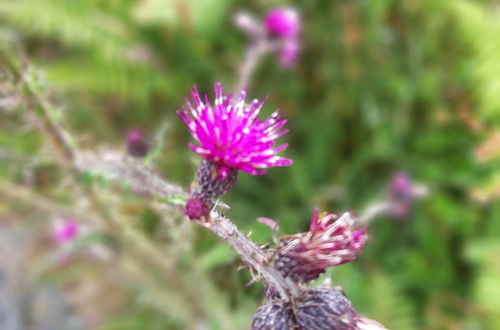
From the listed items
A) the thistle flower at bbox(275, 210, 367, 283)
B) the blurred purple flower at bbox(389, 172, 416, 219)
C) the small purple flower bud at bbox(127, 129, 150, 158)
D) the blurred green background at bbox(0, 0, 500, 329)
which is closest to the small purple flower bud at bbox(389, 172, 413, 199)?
the blurred purple flower at bbox(389, 172, 416, 219)

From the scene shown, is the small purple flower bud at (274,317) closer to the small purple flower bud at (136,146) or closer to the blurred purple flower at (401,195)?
the small purple flower bud at (136,146)

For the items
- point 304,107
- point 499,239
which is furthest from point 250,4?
point 499,239

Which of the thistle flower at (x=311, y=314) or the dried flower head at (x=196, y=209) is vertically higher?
the dried flower head at (x=196, y=209)

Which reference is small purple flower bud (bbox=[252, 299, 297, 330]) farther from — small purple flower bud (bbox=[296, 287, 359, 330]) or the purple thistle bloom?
the purple thistle bloom

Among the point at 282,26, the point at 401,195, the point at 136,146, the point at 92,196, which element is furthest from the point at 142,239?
the point at 401,195

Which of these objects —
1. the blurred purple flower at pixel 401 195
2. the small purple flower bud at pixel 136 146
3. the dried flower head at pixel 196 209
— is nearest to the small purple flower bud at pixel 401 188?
the blurred purple flower at pixel 401 195

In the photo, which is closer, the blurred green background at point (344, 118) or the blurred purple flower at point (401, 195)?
the blurred purple flower at point (401, 195)

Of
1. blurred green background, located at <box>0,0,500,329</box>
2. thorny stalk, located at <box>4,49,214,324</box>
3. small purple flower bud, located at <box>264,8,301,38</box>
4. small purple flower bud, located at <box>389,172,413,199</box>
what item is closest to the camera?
thorny stalk, located at <box>4,49,214,324</box>
